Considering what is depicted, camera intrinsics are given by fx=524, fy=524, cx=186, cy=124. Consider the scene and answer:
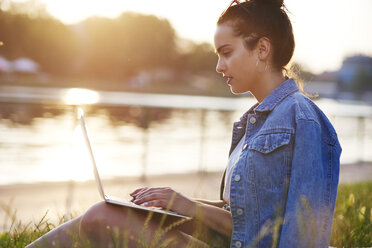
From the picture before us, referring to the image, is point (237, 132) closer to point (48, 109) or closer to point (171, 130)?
point (48, 109)

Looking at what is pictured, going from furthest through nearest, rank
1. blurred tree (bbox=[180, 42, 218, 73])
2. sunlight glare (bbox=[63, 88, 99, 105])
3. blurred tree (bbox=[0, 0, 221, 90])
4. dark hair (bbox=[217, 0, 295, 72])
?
blurred tree (bbox=[180, 42, 218, 73]) < blurred tree (bbox=[0, 0, 221, 90]) < sunlight glare (bbox=[63, 88, 99, 105]) < dark hair (bbox=[217, 0, 295, 72])

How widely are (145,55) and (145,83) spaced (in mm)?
5231

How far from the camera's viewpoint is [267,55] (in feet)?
7.50

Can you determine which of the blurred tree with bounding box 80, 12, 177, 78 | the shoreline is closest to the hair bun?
the shoreline

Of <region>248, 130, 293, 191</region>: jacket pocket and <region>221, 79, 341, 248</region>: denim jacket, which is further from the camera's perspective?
<region>248, 130, 293, 191</region>: jacket pocket

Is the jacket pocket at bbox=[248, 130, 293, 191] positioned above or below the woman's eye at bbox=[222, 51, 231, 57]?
below

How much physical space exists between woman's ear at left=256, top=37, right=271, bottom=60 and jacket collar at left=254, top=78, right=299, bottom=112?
0.48ft

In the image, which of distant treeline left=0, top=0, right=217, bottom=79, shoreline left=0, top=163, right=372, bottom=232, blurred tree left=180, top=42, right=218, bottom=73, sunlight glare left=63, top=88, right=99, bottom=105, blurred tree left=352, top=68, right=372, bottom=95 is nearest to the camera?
shoreline left=0, top=163, right=372, bottom=232

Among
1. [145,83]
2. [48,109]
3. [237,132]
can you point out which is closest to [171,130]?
[48,109]

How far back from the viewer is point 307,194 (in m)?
1.90

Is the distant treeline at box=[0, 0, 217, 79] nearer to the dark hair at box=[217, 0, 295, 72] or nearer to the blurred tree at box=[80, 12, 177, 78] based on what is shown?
the blurred tree at box=[80, 12, 177, 78]

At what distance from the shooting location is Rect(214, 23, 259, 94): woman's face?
2.28 m

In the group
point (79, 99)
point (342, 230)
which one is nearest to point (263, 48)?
point (342, 230)

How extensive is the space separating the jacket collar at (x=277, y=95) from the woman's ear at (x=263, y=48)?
0.48 ft
